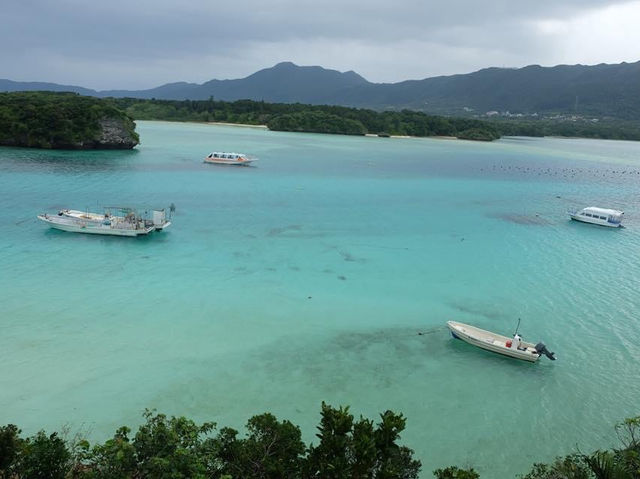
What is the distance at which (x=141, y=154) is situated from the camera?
200 ft

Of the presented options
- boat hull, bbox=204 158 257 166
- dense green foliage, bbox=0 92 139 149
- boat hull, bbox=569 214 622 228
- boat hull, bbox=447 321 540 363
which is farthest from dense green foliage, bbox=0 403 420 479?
dense green foliage, bbox=0 92 139 149

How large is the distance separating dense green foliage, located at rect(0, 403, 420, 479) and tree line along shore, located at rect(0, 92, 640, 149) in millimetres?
60328

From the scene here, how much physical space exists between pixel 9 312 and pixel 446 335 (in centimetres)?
1585

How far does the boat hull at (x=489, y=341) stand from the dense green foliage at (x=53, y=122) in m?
57.9

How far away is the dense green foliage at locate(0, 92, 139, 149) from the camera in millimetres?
58750

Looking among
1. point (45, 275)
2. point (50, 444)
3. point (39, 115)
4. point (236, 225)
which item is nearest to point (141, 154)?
point (39, 115)

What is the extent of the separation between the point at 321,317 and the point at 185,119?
122 metres

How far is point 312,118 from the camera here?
379 ft

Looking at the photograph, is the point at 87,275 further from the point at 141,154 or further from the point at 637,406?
the point at 141,154

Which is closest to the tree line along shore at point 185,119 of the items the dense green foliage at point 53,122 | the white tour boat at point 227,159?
the dense green foliage at point 53,122

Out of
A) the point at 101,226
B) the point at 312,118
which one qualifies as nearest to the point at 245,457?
the point at 101,226

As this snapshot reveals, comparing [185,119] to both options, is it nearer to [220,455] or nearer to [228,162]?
[228,162]

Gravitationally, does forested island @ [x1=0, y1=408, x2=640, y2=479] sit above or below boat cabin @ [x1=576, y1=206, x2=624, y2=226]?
above

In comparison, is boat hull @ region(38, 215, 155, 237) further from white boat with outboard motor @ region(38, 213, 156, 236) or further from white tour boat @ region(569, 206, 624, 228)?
white tour boat @ region(569, 206, 624, 228)
